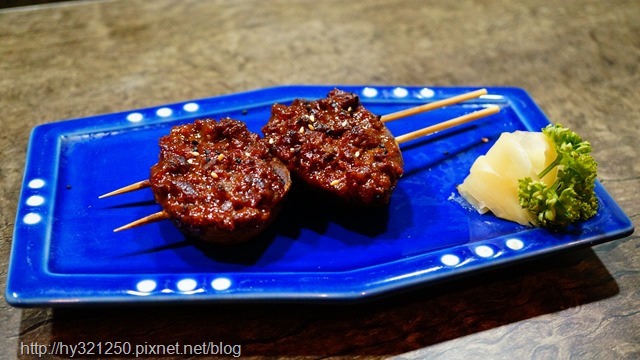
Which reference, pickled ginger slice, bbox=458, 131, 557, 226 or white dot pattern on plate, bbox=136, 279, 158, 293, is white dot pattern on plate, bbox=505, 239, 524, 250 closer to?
pickled ginger slice, bbox=458, 131, 557, 226

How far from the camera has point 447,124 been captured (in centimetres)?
371

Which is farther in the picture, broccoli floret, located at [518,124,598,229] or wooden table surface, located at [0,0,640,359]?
broccoli floret, located at [518,124,598,229]

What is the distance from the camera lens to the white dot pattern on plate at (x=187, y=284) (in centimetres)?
271

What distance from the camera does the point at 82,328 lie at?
2.81 metres

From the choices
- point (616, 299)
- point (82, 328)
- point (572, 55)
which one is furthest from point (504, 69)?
point (82, 328)

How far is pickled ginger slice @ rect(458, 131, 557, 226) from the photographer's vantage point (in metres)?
3.21

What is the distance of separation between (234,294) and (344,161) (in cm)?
95

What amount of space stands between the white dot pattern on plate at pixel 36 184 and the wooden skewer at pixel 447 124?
212 centimetres

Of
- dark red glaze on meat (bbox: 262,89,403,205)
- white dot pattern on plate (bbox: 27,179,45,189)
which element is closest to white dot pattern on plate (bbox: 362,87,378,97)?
dark red glaze on meat (bbox: 262,89,403,205)

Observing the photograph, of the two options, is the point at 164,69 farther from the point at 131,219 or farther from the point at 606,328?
the point at 606,328

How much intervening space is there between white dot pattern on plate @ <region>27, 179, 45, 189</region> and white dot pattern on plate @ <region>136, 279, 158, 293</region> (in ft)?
3.20

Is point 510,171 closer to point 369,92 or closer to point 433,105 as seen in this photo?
point 433,105

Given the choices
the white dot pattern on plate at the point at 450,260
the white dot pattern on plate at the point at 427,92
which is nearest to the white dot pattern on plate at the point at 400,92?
the white dot pattern on plate at the point at 427,92

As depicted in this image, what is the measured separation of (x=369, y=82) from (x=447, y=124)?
1376mm
